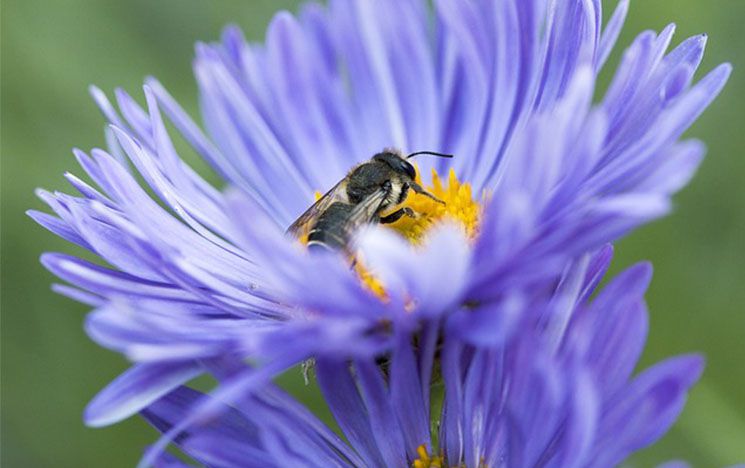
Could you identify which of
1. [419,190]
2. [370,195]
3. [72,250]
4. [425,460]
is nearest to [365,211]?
[370,195]

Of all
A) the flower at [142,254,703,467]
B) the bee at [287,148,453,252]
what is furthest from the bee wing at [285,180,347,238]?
the flower at [142,254,703,467]

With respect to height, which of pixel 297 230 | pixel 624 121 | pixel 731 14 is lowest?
pixel 624 121

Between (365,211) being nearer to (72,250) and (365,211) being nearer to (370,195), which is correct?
(370,195)

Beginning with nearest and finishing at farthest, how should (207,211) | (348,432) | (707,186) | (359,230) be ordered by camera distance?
(348,432), (359,230), (207,211), (707,186)

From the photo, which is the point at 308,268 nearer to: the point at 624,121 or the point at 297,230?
the point at 624,121

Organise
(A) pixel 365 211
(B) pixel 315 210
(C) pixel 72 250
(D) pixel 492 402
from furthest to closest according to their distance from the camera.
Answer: (C) pixel 72 250 < (B) pixel 315 210 < (A) pixel 365 211 < (D) pixel 492 402

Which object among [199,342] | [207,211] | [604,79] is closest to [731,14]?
[604,79]

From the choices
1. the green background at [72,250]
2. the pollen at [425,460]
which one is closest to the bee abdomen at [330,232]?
the pollen at [425,460]
